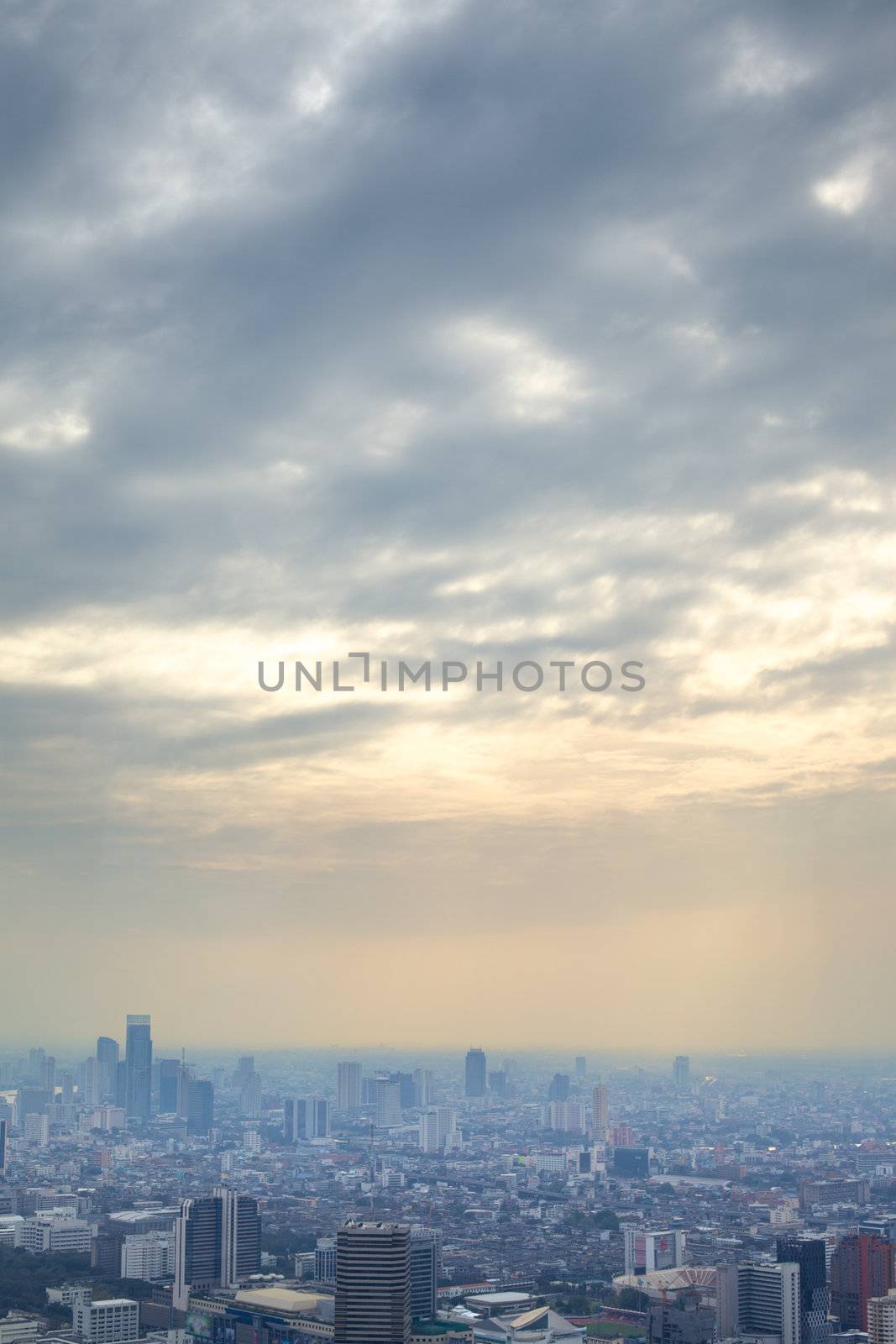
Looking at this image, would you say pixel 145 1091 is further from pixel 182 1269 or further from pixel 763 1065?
pixel 763 1065

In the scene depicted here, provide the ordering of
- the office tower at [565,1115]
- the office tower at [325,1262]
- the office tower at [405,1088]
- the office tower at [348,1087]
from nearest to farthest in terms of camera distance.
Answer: the office tower at [325,1262], the office tower at [348,1087], the office tower at [405,1088], the office tower at [565,1115]

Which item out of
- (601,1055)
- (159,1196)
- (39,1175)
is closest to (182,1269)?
(159,1196)

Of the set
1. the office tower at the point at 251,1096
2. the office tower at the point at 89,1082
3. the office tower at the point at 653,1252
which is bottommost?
the office tower at the point at 653,1252

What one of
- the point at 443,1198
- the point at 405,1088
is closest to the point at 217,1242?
the point at 443,1198

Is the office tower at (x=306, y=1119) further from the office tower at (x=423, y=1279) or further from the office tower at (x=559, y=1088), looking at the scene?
the office tower at (x=423, y=1279)

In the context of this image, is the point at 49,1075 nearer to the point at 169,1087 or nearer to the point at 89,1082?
the point at 89,1082

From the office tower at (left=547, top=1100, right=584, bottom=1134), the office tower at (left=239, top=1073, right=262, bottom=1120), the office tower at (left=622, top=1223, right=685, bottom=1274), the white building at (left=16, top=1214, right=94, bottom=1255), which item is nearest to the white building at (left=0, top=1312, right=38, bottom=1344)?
the white building at (left=16, top=1214, right=94, bottom=1255)

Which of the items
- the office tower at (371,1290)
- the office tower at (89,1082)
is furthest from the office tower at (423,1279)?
the office tower at (89,1082)
